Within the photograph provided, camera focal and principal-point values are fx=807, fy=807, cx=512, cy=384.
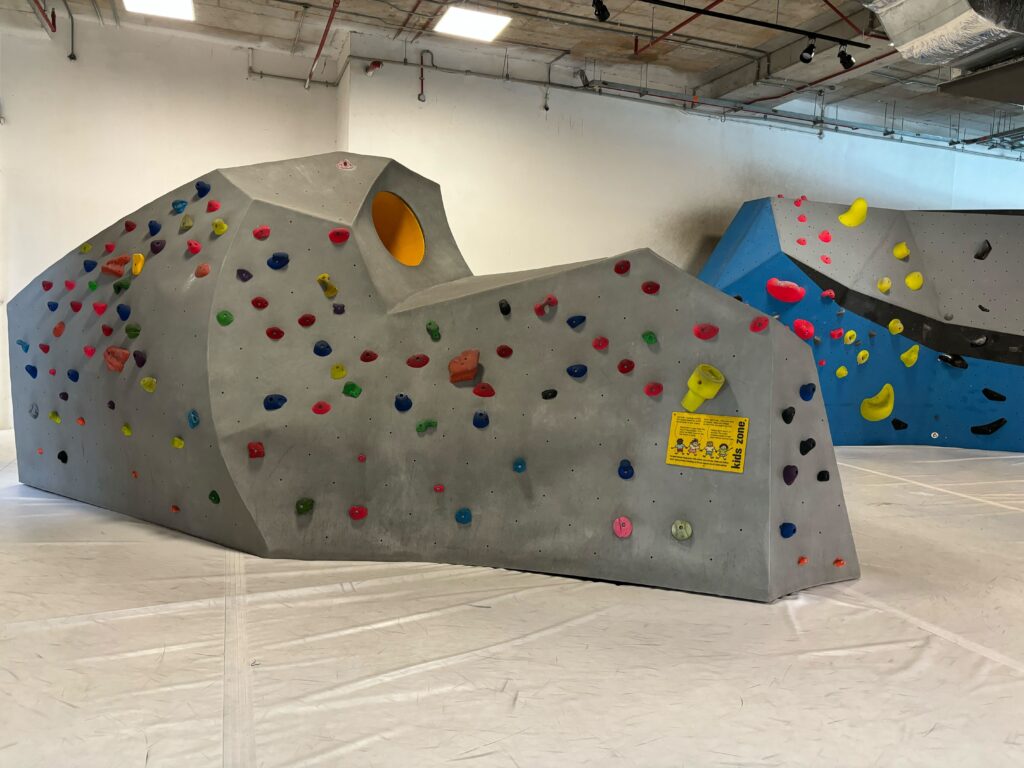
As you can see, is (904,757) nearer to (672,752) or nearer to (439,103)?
(672,752)

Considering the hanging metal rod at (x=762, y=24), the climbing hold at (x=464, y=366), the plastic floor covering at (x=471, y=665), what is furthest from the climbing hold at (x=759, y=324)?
the hanging metal rod at (x=762, y=24)

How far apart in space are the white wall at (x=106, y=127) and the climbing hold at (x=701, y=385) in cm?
565

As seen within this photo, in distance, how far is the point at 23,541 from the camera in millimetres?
3662

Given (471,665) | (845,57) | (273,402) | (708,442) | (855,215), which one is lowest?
(471,665)

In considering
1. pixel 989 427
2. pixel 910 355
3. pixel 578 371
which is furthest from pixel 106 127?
pixel 989 427

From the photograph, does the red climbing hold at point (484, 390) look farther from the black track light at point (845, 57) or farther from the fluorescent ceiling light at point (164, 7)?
the black track light at point (845, 57)

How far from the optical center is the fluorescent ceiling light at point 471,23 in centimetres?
646

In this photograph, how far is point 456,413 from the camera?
3574 millimetres

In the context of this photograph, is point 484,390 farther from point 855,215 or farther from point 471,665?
point 855,215

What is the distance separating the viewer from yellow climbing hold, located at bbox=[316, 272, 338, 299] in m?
3.74

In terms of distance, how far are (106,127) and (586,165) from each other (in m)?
4.44

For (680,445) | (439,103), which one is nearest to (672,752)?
(680,445)

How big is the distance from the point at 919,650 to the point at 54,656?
2.81 m

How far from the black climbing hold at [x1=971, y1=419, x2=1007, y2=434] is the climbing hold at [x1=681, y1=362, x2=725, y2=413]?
5504mm
